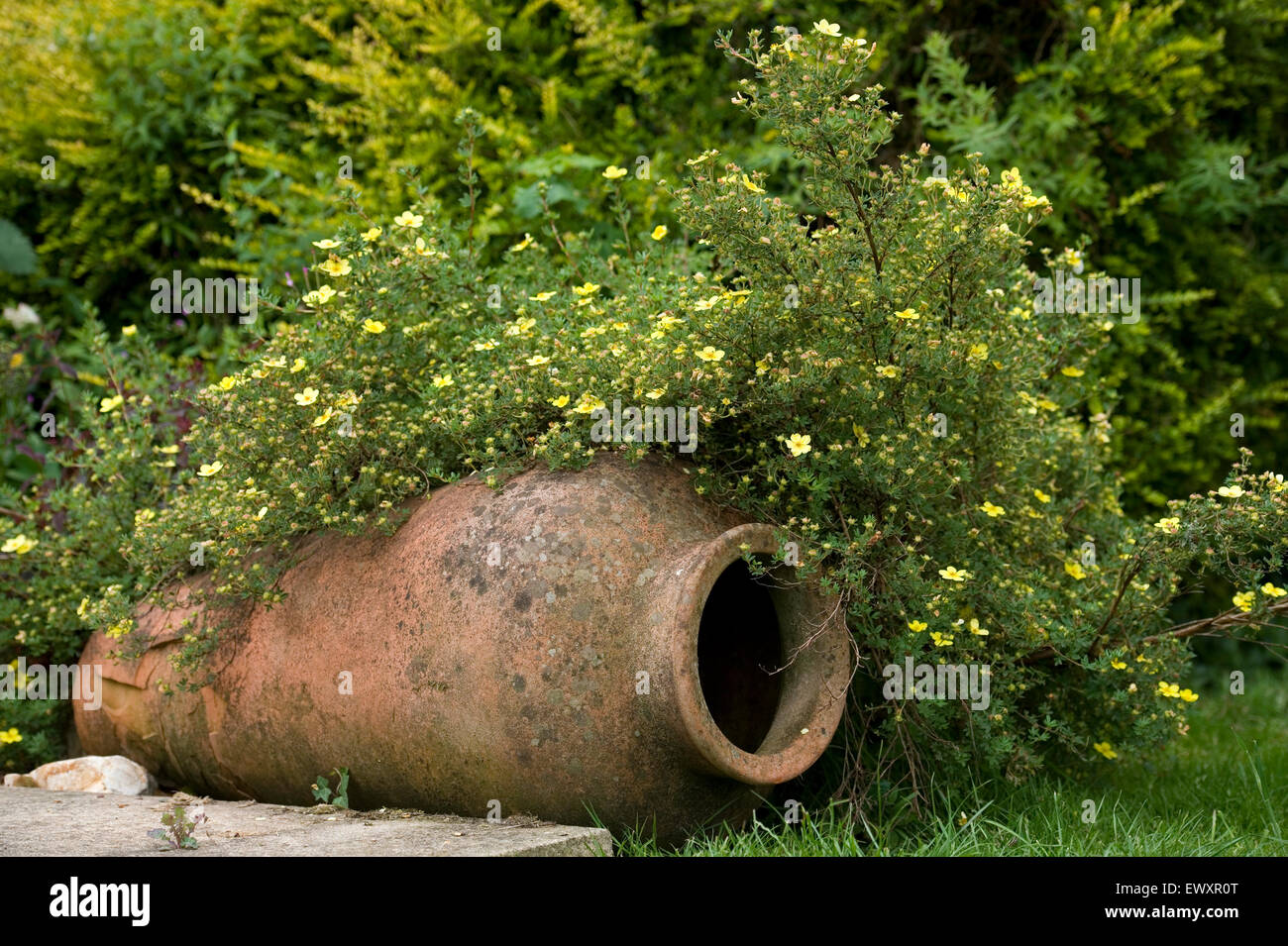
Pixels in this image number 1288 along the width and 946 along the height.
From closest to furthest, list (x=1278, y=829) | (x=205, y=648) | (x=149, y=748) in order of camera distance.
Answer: (x=1278, y=829)
(x=205, y=648)
(x=149, y=748)

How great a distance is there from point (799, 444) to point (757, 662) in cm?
66

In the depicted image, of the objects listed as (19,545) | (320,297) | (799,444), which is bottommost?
(19,545)

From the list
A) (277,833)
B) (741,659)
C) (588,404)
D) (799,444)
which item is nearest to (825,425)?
(799,444)

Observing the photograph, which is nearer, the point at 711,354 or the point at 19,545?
the point at 711,354

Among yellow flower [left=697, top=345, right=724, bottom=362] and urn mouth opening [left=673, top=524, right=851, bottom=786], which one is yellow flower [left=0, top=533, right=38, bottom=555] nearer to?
urn mouth opening [left=673, top=524, right=851, bottom=786]

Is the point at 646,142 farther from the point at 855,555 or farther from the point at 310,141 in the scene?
the point at 855,555

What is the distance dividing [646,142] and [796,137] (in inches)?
98.3

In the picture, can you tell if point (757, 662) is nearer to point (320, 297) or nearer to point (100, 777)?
point (320, 297)

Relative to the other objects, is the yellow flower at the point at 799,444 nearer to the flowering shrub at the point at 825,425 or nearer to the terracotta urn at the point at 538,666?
the flowering shrub at the point at 825,425

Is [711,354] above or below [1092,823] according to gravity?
above

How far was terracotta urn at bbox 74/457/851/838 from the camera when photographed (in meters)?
2.45

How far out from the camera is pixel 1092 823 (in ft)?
9.03

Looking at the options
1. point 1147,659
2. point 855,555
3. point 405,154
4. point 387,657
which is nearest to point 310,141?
point 405,154

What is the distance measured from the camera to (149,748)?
3.22 m
